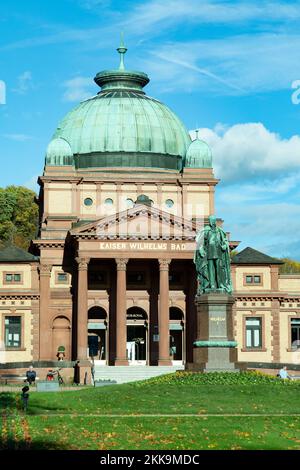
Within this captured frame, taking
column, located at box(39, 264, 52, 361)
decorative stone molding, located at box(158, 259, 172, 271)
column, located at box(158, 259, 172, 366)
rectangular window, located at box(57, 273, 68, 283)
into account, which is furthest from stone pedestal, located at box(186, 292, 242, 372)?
rectangular window, located at box(57, 273, 68, 283)

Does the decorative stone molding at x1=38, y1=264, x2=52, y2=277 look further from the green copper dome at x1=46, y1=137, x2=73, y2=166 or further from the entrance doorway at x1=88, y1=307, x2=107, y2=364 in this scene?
the green copper dome at x1=46, y1=137, x2=73, y2=166

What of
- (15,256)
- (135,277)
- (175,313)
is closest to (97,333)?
(135,277)

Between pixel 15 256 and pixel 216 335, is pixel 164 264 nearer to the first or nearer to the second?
pixel 15 256

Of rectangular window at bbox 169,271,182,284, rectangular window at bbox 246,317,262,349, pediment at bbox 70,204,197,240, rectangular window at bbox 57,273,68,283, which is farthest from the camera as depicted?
rectangular window at bbox 246,317,262,349

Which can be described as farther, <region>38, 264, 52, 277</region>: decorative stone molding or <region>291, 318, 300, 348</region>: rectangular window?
<region>291, 318, 300, 348</region>: rectangular window

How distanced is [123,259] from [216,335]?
38.2 m

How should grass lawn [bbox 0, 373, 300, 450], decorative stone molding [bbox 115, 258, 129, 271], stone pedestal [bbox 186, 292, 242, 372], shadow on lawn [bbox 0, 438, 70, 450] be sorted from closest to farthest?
shadow on lawn [bbox 0, 438, 70, 450] < grass lawn [bbox 0, 373, 300, 450] < stone pedestal [bbox 186, 292, 242, 372] < decorative stone molding [bbox 115, 258, 129, 271]

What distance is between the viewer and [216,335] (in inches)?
2156

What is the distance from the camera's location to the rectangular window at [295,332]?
332 ft

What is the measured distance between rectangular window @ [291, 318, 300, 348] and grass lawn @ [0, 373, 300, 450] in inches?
1832

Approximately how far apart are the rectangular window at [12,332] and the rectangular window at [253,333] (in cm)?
1950

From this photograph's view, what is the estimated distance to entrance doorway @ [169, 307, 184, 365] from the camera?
98125 mm

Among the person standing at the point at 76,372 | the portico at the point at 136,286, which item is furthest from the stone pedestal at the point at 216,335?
the portico at the point at 136,286

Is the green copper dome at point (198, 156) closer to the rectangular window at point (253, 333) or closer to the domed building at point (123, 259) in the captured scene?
the domed building at point (123, 259)
